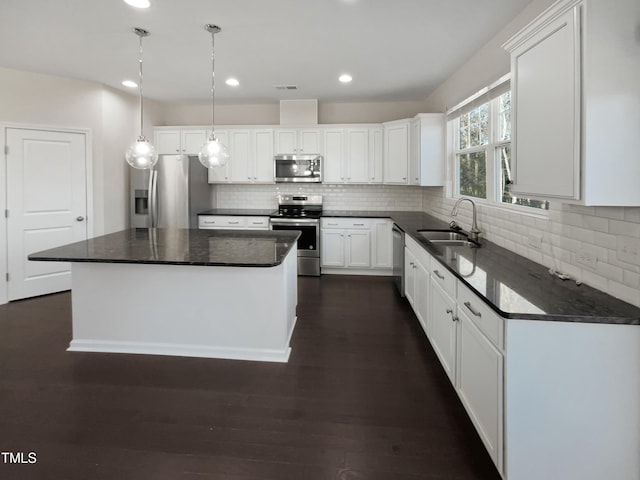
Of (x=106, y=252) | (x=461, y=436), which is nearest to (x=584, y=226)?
(x=461, y=436)

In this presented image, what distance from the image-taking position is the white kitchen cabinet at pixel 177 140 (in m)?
6.16

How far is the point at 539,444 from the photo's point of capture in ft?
5.33

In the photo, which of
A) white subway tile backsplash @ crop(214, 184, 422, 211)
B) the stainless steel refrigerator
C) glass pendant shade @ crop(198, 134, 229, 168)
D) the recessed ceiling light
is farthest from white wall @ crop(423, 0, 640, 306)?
the stainless steel refrigerator

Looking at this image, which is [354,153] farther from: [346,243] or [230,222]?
[230,222]

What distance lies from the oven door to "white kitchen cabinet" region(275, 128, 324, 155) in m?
1.11

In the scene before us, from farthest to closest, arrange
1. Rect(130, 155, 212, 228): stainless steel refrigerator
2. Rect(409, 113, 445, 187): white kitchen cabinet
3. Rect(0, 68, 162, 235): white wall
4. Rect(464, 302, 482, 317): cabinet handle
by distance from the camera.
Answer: Rect(130, 155, 212, 228): stainless steel refrigerator → Rect(409, 113, 445, 187): white kitchen cabinet → Rect(0, 68, 162, 235): white wall → Rect(464, 302, 482, 317): cabinet handle

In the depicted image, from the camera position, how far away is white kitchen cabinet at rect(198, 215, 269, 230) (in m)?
5.89

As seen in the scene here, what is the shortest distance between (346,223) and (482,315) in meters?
3.99

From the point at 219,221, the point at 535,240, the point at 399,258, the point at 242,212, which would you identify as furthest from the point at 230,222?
the point at 535,240

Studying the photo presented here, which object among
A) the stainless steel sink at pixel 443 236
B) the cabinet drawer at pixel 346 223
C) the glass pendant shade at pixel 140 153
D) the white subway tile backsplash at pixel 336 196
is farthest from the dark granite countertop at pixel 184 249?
the white subway tile backsplash at pixel 336 196

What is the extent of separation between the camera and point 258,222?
19.4ft

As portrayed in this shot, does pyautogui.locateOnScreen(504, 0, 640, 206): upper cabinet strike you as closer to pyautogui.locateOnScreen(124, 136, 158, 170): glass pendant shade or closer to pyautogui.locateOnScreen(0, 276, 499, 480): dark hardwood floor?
pyautogui.locateOnScreen(0, 276, 499, 480): dark hardwood floor

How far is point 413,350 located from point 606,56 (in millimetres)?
2389

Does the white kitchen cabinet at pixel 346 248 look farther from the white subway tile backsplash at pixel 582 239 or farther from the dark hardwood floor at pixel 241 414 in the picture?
the white subway tile backsplash at pixel 582 239
